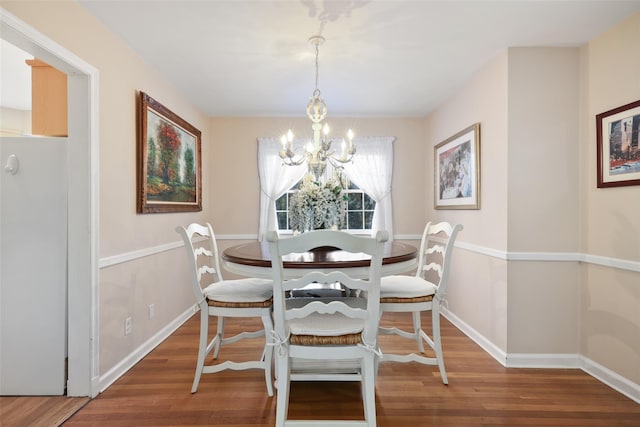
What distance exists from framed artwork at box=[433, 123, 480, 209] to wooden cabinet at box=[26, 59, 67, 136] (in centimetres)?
323

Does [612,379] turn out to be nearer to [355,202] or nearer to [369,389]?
[369,389]

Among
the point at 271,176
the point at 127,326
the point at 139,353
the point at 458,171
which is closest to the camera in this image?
the point at 127,326

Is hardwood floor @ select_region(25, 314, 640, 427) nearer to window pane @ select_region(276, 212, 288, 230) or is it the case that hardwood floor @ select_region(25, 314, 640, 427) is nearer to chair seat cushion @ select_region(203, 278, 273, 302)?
chair seat cushion @ select_region(203, 278, 273, 302)

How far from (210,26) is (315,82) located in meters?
1.18

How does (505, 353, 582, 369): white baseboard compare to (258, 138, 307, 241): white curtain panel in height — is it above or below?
below

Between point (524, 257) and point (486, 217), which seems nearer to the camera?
point (524, 257)

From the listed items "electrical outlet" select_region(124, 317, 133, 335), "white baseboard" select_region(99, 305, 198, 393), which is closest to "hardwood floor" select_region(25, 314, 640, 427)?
"white baseboard" select_region(99, 305, 198, 393)

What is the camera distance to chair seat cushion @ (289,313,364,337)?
156 cm

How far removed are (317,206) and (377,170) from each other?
2286 mm

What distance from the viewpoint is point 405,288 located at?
226cm

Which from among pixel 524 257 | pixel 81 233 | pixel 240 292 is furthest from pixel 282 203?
pixel 524 257

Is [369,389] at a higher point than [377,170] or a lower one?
lower

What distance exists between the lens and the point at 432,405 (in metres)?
1.96

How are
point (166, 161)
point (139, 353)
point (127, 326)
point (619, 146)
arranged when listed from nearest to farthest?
point (619, 146), point (127, 326), point (139, 353), point (166, 161)
